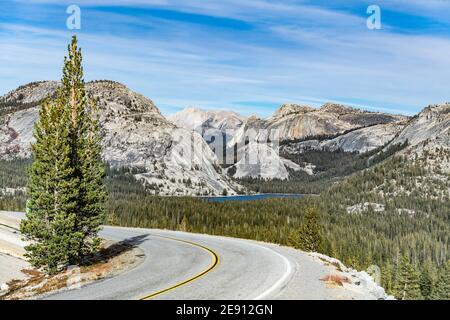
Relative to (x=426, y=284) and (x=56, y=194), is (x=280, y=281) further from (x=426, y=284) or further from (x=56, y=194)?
(x=426, y=284)

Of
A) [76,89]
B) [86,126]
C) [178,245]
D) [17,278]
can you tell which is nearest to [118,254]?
[178,245]

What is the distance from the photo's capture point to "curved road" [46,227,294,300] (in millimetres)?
17641

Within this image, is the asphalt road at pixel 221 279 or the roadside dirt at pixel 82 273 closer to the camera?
the asphalt road at pixel 221 279

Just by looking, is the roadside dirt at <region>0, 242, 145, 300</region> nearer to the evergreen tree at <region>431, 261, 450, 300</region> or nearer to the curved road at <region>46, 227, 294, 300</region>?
the curved road at <region>46, 227, 294, 300</region>

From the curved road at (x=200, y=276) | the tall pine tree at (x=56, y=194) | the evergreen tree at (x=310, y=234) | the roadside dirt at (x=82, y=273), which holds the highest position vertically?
the tall pine tree at (x=56, y=194)

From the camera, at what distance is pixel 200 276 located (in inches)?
850

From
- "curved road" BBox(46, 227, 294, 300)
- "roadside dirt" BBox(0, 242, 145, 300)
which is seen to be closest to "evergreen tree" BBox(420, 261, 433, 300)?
"curved road" BBox(46, 227, 294, 300)

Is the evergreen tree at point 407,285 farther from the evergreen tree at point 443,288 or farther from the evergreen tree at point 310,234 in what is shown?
the evergreen tree at point 310,234

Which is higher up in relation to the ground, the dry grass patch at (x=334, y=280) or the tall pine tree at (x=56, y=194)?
the tall pine tree at (x=56, y=194)

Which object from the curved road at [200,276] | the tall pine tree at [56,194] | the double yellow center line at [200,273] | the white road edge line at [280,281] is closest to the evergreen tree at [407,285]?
the curved road at [200,276]

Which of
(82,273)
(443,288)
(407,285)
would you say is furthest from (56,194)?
(443,288)

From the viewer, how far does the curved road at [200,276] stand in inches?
695
